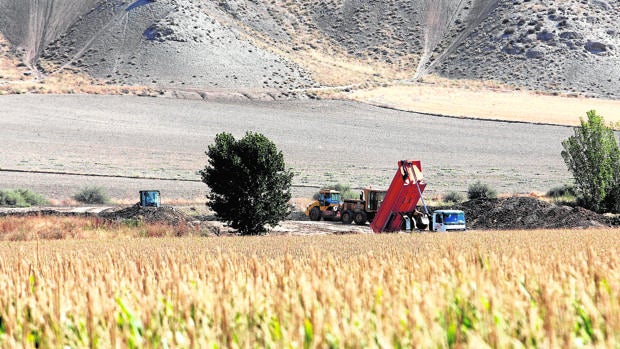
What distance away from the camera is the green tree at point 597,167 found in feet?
142

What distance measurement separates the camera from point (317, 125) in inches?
3546

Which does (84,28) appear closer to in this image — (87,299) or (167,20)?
→ (167,20)

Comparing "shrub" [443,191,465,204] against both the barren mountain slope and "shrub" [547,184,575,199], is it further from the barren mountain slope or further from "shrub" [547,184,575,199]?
the barren mountain slope

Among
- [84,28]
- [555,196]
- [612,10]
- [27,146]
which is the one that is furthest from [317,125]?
[612,10]

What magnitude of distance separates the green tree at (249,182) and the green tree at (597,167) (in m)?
18.8

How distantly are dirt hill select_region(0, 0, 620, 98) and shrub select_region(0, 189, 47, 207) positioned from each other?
59748 mm

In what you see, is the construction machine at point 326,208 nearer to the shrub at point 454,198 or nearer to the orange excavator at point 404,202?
the shrub at point 454,198

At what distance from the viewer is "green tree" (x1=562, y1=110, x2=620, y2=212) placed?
A: 142 feet

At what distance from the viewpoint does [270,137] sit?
82062 millimetres

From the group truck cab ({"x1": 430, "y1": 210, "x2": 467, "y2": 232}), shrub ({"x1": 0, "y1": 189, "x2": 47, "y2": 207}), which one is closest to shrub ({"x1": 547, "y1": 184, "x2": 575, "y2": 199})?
truck cab ({"x1": 430, "y1": 210, "x2": 467, "y2": 232})

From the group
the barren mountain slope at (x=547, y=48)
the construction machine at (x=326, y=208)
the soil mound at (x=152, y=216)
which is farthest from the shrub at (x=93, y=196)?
the barren mountain slope at (x=547, y=48)

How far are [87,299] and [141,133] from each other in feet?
246

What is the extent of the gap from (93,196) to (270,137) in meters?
31.0

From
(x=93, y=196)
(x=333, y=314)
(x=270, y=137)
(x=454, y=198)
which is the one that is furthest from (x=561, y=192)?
(x=333, y=314)
